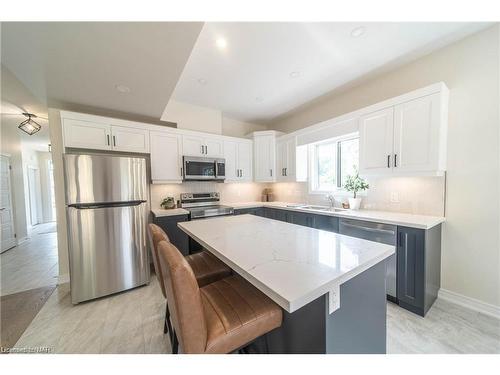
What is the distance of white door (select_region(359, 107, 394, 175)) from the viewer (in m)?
2.20

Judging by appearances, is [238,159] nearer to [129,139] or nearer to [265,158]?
[265,158]

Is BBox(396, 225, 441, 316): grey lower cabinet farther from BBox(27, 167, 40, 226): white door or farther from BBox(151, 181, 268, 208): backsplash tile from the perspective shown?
BBox(27, 167, 40, 226): white door

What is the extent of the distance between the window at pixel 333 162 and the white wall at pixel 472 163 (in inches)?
41.9

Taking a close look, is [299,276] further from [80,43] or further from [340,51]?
[340,51]

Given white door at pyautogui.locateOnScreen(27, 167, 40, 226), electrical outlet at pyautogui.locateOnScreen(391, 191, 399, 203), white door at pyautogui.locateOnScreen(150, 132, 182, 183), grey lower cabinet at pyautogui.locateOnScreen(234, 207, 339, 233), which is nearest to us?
electrical outlet at pyautogui.locateOnScreen(391, 191, 399, 203)

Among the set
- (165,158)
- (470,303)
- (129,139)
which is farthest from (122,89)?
(470,303)

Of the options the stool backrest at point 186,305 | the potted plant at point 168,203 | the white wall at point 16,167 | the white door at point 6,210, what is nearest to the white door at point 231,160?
the potted plant at point 168,203

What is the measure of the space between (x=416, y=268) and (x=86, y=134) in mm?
4017

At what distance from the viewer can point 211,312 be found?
3.27ft

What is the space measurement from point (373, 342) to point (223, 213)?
2.39 meters

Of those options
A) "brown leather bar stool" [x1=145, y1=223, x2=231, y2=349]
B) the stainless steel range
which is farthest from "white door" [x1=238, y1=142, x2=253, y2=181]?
"brown leather bar stool" [x1=145, y1=223, x2=231, y2=349]

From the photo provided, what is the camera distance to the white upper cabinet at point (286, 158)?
353cm

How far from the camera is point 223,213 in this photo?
3127 mm

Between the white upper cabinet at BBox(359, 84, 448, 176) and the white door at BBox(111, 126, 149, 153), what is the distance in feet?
10.1
